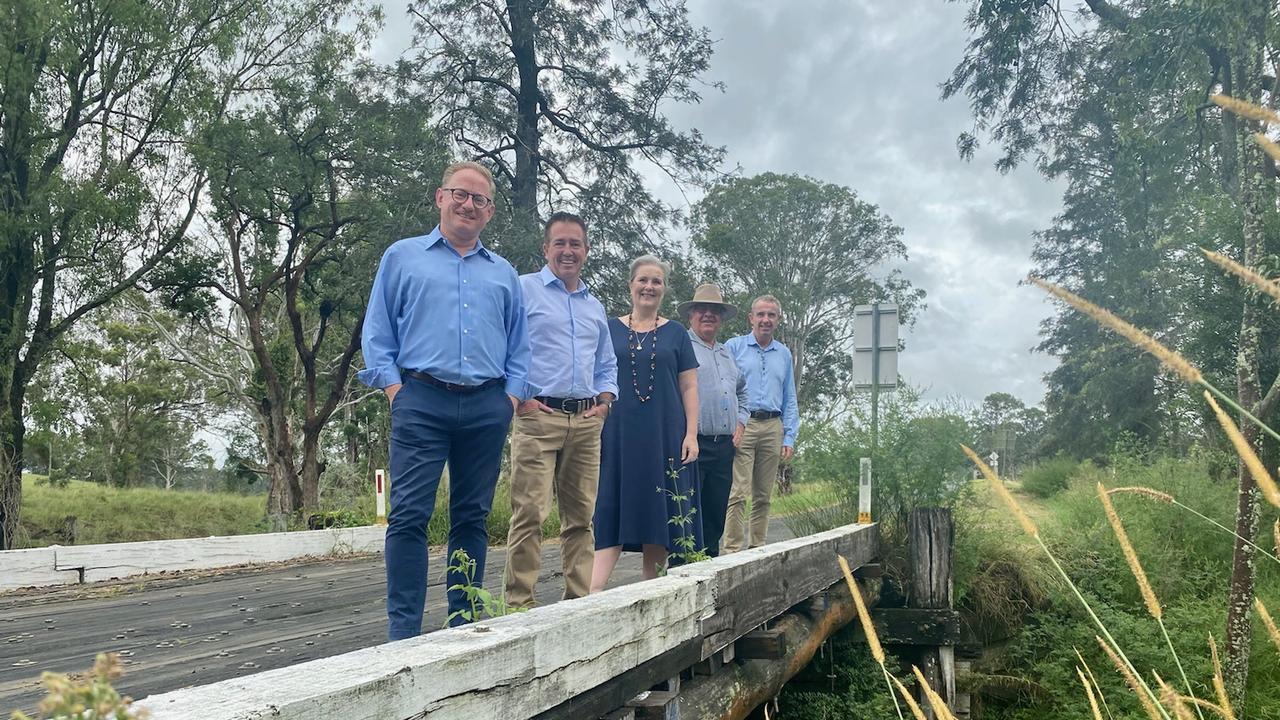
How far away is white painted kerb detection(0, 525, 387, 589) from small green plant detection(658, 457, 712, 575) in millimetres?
5890

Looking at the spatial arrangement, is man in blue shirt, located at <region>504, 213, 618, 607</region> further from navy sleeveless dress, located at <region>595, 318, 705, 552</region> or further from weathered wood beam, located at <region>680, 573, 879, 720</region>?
weathered wood beam, located at <region>680, 573, 879, 720</region>

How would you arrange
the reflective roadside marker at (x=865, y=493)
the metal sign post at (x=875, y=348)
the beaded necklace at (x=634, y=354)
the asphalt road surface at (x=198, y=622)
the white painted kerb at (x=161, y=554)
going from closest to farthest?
the asphalt road surface at (x=198, y=622) → the beaded necklace at (x=634, y=354) → the reflective roadside marker at (x=865, y=493) → the white painted kerb at (x=161, y=554) → the metal sign post at (x=875, y=348)

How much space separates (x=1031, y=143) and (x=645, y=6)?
284 inches

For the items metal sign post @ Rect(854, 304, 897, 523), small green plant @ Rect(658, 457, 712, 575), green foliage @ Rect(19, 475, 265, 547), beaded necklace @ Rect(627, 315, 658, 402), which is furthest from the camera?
green foliage @ Rect(19, 475, 265, 547)

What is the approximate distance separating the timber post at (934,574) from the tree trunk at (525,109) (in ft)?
36.6

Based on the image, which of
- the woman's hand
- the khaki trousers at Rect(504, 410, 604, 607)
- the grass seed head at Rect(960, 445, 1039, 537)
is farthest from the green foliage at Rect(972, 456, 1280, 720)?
the grass seed head at Rect(960, 445, 1039, 537)

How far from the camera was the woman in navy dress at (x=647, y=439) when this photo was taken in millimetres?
4539

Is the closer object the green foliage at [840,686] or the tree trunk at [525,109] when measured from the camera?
the green foliage at [840,686]

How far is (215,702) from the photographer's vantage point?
4.12 ft

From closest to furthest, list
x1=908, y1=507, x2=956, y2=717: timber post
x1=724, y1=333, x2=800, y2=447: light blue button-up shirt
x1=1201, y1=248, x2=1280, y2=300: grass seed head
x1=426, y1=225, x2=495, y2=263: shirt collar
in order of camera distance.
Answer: x1=1201, y1=248, x2=1280, y2=300: grass seed head → x1=426, y1=225, x2=495, y2=263: shirt collar → x1=908, y1=507, x2=956, y2=717: timber post → x1=724, y1=333, x2=800, y2=447: light blue button-up shirt

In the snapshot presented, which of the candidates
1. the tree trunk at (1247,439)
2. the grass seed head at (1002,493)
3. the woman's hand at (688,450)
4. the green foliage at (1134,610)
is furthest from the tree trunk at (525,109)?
the grass seed head at (1002,493)

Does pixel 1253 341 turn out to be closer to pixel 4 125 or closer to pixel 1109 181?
pixel 4 125

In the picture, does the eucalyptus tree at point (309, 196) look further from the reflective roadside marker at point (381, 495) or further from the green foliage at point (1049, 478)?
the green foliage at point (1049, 478)

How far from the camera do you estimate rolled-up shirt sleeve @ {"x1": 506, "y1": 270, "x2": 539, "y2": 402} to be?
3.51m
